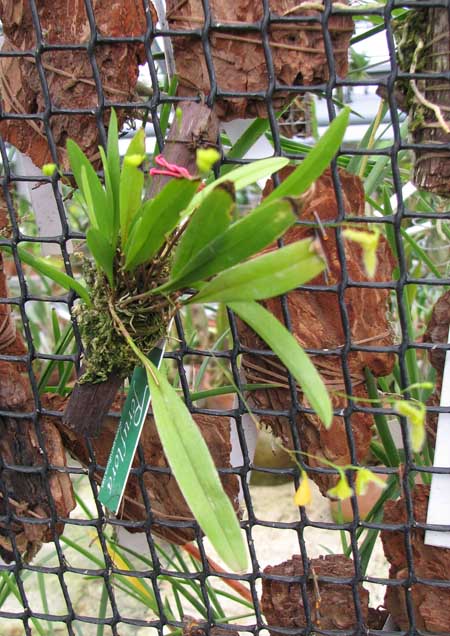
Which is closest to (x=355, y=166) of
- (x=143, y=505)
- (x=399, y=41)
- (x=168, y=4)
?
(x=399, y=41)

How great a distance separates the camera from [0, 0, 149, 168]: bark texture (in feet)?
2.12

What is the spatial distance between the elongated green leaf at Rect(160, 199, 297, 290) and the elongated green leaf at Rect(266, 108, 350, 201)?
2 cm

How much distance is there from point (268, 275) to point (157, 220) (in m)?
0.10

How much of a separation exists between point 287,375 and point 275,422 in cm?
7

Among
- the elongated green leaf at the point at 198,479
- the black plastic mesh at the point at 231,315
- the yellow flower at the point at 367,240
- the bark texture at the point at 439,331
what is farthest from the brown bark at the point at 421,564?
the yellow flower at the point at 367,240

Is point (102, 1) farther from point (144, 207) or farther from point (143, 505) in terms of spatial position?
point (143, 505)

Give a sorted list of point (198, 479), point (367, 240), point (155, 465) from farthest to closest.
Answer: point (155, 465) < point (198, 479) < point (367, 240)

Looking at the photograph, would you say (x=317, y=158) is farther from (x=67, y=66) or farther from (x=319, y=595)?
(x=319, y=595)

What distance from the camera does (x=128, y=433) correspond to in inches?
24.5

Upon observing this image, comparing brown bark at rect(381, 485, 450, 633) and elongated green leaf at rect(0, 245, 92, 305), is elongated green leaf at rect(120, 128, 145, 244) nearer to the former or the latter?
elongated green leaf at rect(0, 245, 92, 305)

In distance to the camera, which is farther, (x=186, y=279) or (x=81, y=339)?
(x=81, y=339)

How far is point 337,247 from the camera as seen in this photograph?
1.99ft

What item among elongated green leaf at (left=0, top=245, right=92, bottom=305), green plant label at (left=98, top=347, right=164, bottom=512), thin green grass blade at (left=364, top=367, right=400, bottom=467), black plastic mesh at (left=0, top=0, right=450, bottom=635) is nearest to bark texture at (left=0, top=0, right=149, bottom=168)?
black plastic mesh at (left=0, top=0, right=450, bottom=635)

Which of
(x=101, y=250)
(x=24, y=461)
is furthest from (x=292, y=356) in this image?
(x=24, y=461)
